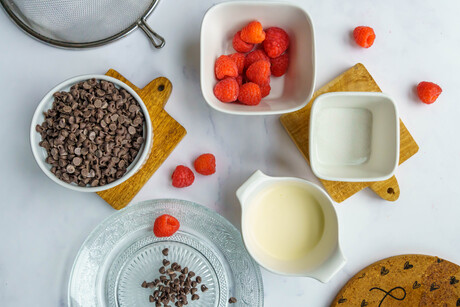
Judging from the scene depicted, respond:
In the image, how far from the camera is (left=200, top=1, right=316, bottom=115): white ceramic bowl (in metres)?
0.85

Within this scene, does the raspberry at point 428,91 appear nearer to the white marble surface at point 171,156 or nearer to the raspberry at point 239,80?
the white marble surface at point 171,156

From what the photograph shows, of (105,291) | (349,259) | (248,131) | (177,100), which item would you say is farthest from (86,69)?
(349,259)

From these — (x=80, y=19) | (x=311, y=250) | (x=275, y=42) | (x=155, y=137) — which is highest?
(x=80, y=19)

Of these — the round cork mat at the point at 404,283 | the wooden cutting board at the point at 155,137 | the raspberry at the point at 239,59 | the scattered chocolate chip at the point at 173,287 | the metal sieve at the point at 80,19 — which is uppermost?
the metal sieve at the point at 80,19

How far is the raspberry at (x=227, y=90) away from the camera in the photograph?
860 millimetres

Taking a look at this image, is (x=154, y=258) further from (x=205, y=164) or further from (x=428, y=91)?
(x=428, y=91)

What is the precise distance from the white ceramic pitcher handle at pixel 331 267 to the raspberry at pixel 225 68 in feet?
1.41

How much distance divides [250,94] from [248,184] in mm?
189

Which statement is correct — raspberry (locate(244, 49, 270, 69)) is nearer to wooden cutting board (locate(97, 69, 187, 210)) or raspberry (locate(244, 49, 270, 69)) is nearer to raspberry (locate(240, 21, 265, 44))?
raspberry (locate(240, 21, 265, 44))

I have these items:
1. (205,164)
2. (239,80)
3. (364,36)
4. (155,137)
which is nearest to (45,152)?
(155,137)

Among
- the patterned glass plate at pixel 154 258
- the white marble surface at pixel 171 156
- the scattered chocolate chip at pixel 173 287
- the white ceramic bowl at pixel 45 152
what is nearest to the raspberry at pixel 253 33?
the white marble surface at pixel 171 156

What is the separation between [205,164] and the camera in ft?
3.01

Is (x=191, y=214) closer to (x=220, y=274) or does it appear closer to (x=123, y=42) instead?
(x=220, y=274)

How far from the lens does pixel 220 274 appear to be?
3.25 ft
